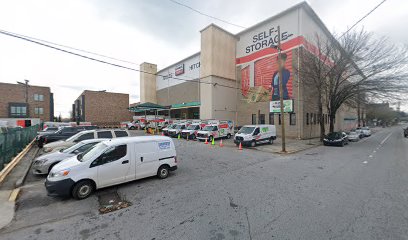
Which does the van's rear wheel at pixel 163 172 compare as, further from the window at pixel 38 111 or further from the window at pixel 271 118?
the window at pixel 38 111

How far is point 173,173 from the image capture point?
7906 millimetres

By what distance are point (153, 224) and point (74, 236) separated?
1526 mm

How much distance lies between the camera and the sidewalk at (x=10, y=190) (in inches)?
175

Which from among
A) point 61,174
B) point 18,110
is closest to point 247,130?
point 61,174

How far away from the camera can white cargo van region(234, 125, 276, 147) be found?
51.5 feet

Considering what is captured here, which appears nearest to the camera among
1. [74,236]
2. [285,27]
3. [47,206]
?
[74,236]

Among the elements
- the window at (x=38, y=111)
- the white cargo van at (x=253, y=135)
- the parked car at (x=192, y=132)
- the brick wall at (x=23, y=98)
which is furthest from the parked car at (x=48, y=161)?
the window at (x=38, y=111)

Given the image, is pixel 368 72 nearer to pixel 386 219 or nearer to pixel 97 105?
pixel 386 219

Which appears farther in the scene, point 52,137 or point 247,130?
point 247,130

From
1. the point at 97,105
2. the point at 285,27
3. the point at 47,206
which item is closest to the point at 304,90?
the point at 285,27

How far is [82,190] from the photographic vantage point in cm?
530

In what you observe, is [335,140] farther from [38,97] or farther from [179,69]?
[38,97]

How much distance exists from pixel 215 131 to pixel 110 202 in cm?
1594

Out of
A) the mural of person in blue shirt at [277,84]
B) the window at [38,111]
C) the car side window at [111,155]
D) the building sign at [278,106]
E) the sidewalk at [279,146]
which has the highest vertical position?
the mural of person in blue shirt at [277,84]
